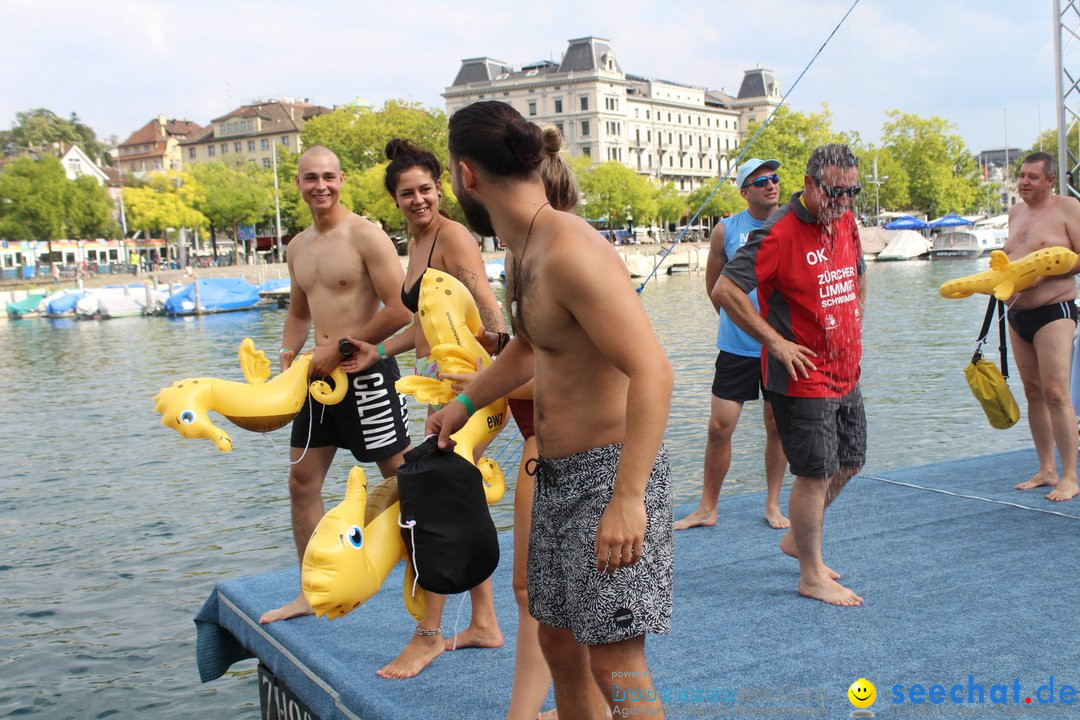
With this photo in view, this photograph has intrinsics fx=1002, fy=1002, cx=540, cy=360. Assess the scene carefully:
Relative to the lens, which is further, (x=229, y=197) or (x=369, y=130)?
(x=369, y=130)

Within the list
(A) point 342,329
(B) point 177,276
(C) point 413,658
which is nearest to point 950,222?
(B) point 177,276

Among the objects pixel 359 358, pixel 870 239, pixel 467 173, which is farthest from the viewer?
pixel 870 239

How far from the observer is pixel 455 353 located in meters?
3.60

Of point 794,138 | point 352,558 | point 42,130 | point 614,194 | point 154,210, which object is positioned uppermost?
point 42,130

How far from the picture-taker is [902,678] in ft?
11.7

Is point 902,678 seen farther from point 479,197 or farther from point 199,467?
point 199,467

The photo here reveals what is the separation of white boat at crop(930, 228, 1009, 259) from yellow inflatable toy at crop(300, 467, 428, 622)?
60.3m

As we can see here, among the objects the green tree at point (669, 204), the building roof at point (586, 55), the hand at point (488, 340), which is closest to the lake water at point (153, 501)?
the hand at point (488, 340)

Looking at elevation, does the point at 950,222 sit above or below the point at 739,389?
above

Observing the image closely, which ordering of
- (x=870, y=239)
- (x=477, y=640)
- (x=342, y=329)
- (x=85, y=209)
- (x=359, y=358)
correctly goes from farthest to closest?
(x=85, y=209) → (x=870, y=239) → (x=342, y=329) → (x=359, y=358) → (x=477, y=640)

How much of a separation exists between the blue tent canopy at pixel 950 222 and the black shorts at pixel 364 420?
7167cm

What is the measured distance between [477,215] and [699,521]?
306cm

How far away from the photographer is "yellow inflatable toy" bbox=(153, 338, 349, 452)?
161 inches

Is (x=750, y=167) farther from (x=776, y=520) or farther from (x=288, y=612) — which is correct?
(x=288, y=612)
